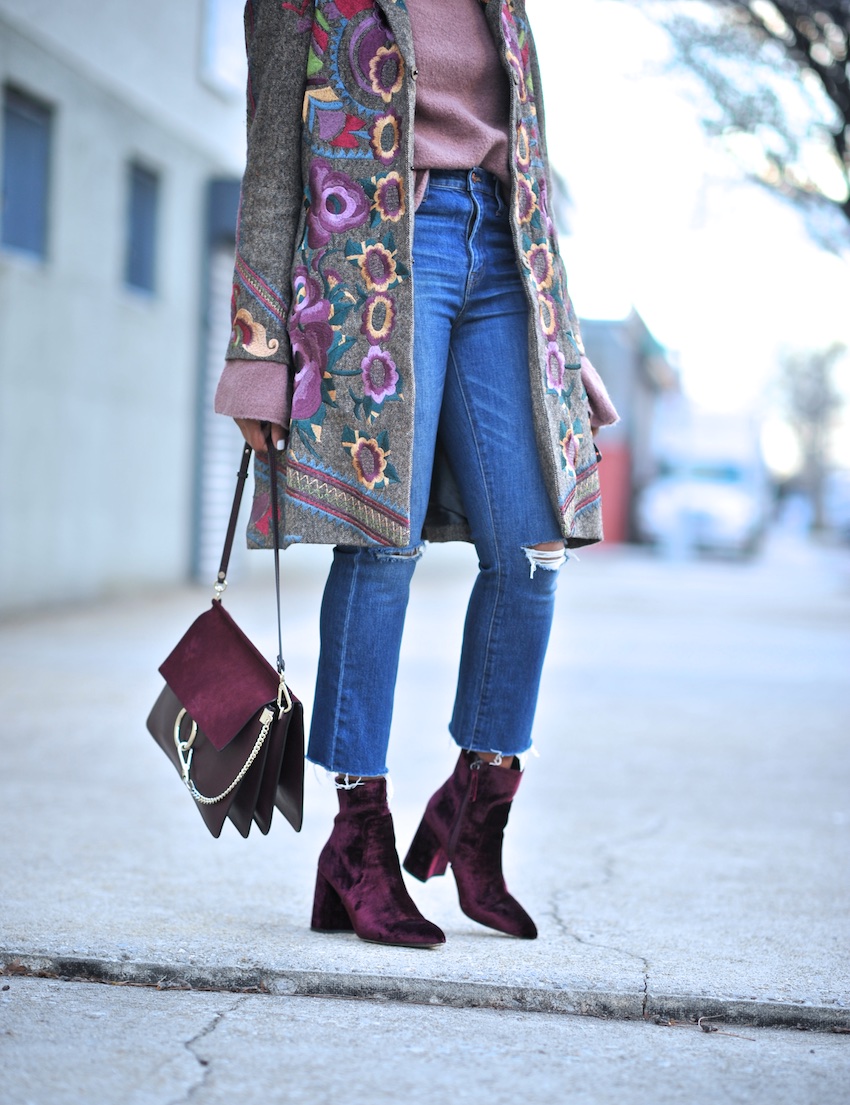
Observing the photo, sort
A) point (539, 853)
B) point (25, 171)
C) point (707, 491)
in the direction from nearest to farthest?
1. point (539, 853)
2. point (25, 171)
3. point (707, 491)

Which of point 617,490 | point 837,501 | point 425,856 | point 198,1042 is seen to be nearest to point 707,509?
point 617,490

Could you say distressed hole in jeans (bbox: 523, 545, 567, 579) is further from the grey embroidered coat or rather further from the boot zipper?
the boot zipper

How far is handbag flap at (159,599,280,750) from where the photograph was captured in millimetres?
2176

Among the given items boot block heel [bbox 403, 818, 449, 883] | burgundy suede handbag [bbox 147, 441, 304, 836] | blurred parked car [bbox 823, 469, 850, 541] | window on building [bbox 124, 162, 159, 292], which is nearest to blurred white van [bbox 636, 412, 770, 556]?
window on building [bbox 124, 162, 159, 292]

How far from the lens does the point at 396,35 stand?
2.19 meters

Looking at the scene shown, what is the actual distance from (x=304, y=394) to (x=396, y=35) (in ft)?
1.99

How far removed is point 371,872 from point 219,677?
0.42m

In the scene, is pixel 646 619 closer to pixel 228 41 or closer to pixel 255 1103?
pixel 228 41

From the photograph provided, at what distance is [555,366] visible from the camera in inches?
91.0

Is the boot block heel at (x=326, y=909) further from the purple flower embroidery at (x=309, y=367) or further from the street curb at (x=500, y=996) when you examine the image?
the purple flower embroidery at (x=309, y=367)

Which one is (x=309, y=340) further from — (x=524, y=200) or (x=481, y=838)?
(x=481, y=838)

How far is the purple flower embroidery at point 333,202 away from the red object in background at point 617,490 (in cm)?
2650

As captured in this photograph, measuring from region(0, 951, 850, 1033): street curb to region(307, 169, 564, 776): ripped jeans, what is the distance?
1.18 ft

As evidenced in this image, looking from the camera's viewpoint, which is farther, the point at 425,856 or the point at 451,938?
the point at 425,856
